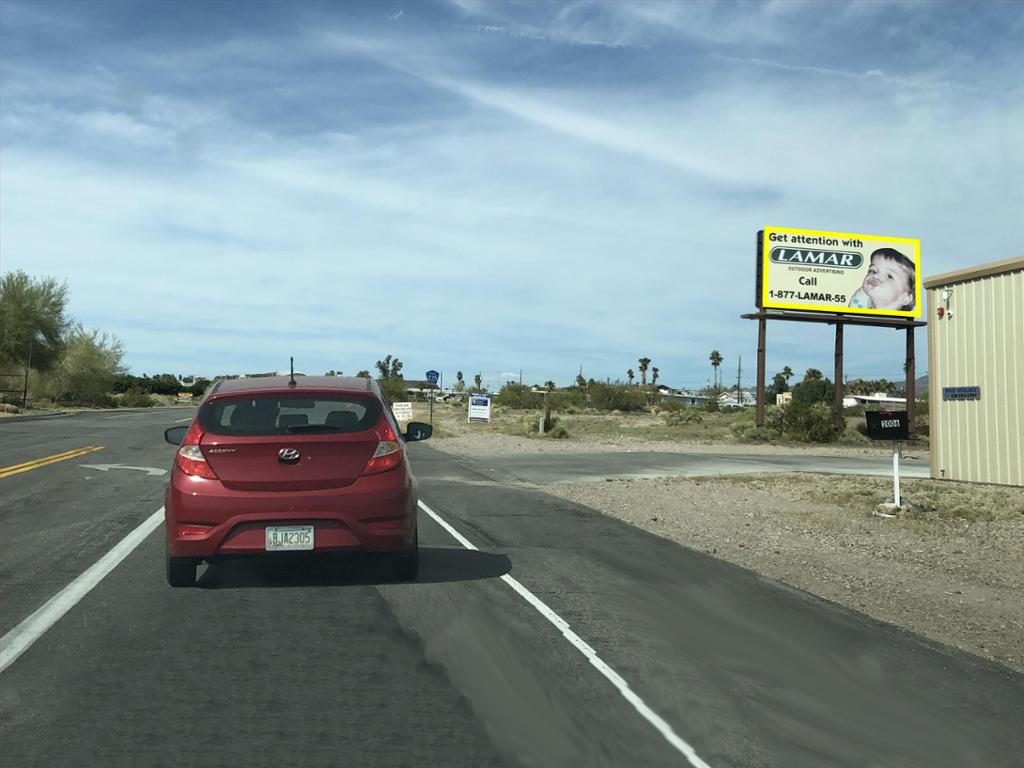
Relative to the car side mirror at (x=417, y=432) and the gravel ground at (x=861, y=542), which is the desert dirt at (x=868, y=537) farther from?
the car side mirror at (x=417, y=432)

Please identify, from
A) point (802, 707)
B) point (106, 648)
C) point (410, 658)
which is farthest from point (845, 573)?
point (106, 648)

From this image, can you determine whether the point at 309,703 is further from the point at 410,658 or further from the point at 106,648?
the point at 106,648

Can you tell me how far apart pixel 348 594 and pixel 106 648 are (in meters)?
2.16

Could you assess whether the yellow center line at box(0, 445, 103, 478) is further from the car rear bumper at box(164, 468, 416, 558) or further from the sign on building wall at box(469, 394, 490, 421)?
the sign on building wall at box(469, 394, 490, 421)

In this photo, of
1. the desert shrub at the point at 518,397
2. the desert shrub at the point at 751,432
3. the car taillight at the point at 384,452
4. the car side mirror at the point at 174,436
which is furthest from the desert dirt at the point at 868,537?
the desert shrub at the point at 518,397

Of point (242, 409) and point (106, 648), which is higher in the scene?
point (242, 409)

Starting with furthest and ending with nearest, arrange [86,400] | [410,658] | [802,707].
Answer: [86,400]
[410,658]
[802,707]

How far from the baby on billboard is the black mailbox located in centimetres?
3037

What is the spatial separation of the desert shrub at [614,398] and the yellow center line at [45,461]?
68803 millimetres

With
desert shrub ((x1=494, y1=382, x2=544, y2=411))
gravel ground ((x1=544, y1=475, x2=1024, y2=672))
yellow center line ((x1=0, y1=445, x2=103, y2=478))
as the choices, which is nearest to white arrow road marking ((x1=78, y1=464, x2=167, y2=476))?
yellow center line ((x1=0, y1=445, x2=103, y2=478))

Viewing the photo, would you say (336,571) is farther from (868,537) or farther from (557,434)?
(557,434)

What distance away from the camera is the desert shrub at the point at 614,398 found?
300ft

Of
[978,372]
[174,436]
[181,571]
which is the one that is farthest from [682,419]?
[181,571]

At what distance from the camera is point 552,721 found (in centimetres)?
491
